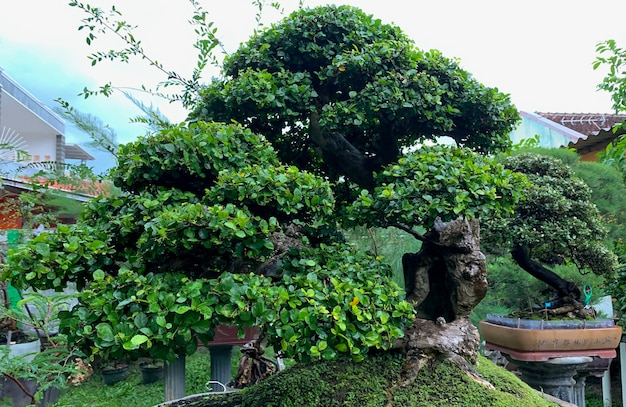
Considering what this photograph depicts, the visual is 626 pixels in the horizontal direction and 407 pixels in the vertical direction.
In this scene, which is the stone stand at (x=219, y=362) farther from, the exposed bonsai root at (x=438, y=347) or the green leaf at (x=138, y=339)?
the green leaf at (x=138, y=339)

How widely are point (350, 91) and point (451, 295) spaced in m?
0.90

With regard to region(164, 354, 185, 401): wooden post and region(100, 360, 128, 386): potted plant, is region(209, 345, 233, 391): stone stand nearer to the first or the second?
region(164, 354, 185, 401): wooden post

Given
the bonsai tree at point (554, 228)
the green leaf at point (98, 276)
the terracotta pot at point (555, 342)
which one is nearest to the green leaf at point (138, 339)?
the green leaf at point (98, 276)

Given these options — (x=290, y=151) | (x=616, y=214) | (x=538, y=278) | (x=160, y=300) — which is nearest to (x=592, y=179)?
(x=616, y=214)

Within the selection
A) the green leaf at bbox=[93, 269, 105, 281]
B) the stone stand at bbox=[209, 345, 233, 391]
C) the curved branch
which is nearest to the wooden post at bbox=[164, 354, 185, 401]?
the stone stand at bbox=[209, 345, 233, 391]

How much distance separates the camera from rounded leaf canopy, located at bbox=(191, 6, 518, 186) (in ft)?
5.54

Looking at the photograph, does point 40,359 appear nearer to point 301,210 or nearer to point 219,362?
point 301,210

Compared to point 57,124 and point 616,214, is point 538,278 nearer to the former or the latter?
point 616,214

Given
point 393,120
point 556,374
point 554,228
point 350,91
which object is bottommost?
point 556,374

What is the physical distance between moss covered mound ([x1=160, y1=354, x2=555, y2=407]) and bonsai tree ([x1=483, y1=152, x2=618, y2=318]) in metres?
0.96

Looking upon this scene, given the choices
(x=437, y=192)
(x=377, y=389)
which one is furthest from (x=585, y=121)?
(x=377, y=389)

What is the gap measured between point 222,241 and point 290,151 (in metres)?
0.97

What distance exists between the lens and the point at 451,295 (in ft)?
6.06

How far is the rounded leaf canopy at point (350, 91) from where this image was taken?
169cm
